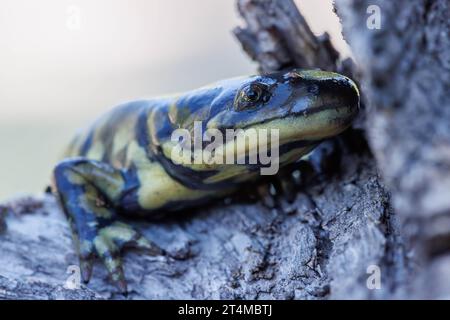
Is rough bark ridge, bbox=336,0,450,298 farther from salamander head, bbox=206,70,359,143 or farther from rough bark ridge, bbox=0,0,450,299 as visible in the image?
salamander head, bbox=206,70,359,143

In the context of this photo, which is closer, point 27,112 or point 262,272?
point 262,272

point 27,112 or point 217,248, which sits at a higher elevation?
point 217,248


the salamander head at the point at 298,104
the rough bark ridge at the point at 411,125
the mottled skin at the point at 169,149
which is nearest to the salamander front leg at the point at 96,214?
the mottled skin at the point at 169,149

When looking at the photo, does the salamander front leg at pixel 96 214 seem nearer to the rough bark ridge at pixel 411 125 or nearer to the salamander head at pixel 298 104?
the salamander head at pixel 298 104

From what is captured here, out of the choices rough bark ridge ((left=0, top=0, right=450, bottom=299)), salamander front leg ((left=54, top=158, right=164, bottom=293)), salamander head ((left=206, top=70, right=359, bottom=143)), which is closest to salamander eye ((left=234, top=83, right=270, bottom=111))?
salamander head ((left=206, top=70, right=359, bottom=143))

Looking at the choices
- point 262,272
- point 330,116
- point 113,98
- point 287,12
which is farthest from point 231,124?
point 113,98

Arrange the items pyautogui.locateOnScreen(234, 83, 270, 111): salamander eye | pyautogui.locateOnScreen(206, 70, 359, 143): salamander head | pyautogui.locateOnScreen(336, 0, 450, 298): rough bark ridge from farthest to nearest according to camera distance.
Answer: pyautogui.locateOnScreen(234, 83, 270, 111): salamander eye, pyautogui.locateOnScreen(206, 70, 359, 143): salamander head, pyautogui.locateOnScreen(336, 0, 450, 298): rough bark ridge

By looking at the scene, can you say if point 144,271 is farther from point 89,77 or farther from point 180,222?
point 89,77
